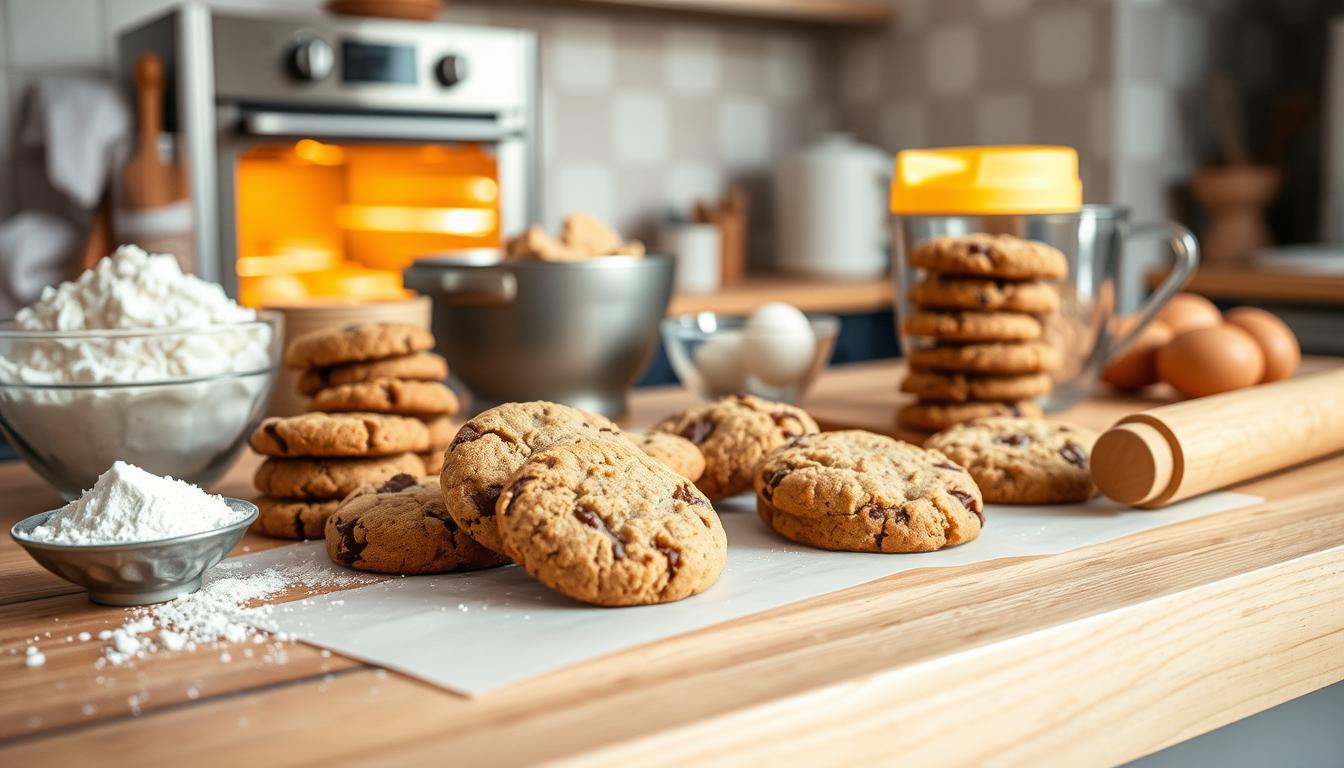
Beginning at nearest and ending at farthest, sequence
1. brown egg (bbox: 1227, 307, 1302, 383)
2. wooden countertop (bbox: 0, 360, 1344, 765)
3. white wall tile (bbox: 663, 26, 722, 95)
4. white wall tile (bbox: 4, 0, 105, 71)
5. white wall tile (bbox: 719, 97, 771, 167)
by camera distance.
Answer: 1. wooden countertop (bbox: 0, 360, 1344, 765)
2. brown egg (bbox: 1227, 307, 1302, 383)
3. white wall tile (bbox: 4, 0, 105, 71)
4. white wall tile (bbox: 663, 26, 722, 95)
5. white wall tile (bbox: 719, 97, 771, 167)

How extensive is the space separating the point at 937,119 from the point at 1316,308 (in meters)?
1.25

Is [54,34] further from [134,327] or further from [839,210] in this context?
[134,327]

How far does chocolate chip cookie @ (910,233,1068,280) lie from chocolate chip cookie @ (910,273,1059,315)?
0.01 m

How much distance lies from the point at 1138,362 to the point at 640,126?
7.20 ft

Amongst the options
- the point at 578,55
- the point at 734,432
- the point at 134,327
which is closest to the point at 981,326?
the point at 734,432

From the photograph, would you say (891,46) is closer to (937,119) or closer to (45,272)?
(937,119)

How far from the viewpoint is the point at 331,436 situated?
0.83 m

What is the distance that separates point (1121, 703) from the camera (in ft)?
2.10

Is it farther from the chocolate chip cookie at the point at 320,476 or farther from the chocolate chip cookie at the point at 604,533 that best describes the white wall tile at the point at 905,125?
the chocolate chip cookie at the point at 604,533

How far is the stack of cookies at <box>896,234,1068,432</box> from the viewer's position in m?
1.12

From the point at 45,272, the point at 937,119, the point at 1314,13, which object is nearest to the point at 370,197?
the point at 45,272

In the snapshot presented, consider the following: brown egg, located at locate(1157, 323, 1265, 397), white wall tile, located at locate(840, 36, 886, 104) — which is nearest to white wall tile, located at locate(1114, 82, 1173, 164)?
white wall tile, located at locate(840, 36, 886, 104)

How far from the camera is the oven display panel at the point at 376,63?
96.8 inches

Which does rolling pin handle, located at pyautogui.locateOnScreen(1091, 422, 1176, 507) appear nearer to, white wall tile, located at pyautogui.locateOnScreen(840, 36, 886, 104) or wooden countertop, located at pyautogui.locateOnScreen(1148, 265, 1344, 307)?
wooden countertop, located at pyautogui.locateOnScreen(1148, 265, 1344, 307)
